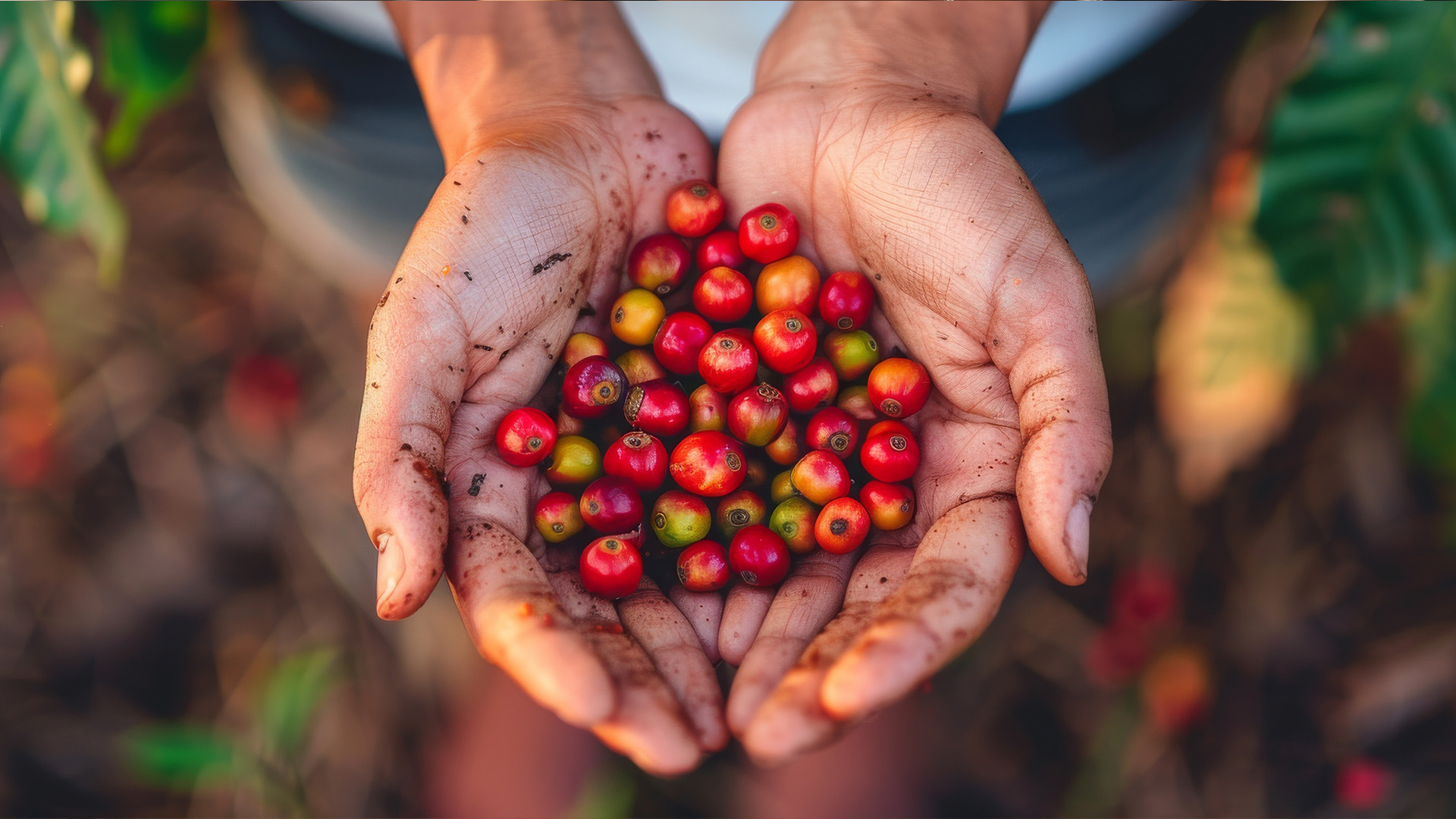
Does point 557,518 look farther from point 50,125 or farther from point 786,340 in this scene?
point 50,125

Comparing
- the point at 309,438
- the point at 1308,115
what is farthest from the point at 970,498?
the point at 309,438

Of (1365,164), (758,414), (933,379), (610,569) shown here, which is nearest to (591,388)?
(758,414)

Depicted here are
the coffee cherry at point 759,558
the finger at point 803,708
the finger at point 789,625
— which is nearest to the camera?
the finger at point 803,708

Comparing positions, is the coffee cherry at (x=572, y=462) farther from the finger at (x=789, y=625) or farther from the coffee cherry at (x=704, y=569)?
the finger at (x=789, y=625)

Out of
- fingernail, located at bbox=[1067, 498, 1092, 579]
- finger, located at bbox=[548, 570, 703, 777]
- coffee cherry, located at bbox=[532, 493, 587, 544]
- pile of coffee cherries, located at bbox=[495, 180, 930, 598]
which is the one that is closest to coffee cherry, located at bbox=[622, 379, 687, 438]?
pile of coffee cherries, located at bbox=[495, 180, 930, 598]

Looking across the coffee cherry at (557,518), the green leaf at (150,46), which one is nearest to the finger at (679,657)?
the coffee cherry at (557,518)

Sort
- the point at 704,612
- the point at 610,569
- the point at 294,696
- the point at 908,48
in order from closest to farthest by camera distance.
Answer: the point at 610,569
the point at 704,612
the point at 908,48
the point at 294,696
